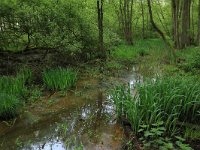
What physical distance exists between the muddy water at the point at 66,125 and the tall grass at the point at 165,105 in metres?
0.49

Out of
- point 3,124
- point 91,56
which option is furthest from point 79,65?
point 3,124

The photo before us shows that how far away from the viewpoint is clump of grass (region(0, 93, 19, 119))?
18.2 ft

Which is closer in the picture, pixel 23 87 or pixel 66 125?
pixel 66 125

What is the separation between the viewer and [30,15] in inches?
355

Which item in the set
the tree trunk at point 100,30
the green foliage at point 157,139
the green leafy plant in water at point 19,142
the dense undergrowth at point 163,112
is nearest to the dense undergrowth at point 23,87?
the green leafy plant in water at point 19,142

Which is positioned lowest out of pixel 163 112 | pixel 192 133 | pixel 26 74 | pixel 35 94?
pixel 192 133

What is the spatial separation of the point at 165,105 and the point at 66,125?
Answer: 6.20ft

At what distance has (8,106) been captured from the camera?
5.55 meters

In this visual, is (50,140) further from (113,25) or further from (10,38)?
(113,25)

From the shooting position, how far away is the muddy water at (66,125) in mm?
4656

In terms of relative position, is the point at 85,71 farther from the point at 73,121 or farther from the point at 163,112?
the point at 163,112

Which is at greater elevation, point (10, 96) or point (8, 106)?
point (10, 96)

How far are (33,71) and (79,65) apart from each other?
94.2 inches

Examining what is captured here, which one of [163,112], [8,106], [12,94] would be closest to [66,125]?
[8,106]
